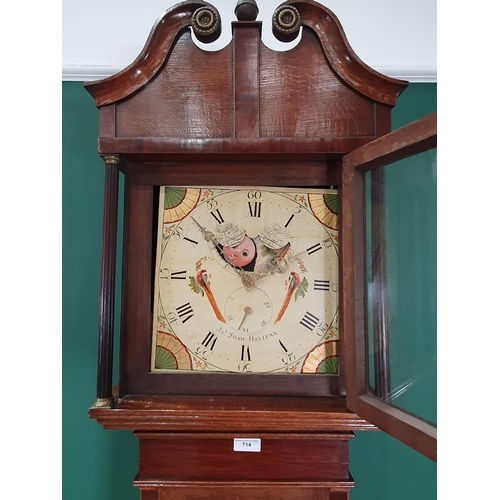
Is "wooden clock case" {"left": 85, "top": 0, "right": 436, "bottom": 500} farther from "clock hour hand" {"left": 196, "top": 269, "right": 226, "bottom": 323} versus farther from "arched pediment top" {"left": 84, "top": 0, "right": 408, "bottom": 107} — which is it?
"clock hour hand" {"left": 196, "top": 269, "right": 226, "bottom": 323}

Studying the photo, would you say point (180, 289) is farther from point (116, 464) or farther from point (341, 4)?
point (341, 4)

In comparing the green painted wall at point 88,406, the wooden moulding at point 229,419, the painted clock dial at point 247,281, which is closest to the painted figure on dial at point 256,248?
the painted clock dial at point 247,281

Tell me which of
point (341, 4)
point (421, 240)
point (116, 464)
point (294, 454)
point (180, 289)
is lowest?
point (116, 464)

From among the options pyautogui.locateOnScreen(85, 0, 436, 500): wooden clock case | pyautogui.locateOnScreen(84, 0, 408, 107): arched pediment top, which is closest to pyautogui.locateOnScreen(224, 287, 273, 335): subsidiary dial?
pyautogui.locateOnScreen(85, 0, 436, 500): wooden clock case

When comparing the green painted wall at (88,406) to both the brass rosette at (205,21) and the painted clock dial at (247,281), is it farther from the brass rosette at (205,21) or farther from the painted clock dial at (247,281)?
the brass rosette at (205,21)

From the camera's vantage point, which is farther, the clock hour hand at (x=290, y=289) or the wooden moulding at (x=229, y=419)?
the clock hour hand at (x=290, y=289)

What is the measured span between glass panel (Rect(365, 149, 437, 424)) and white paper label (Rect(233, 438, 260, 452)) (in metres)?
0.28

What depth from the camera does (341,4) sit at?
54.2 inches

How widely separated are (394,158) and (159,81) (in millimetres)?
534

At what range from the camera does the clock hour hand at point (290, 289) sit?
3.31 feet

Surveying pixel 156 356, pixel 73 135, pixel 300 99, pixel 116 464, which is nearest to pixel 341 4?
pixel 300 99

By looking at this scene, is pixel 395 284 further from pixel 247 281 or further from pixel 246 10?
pixel 246 10

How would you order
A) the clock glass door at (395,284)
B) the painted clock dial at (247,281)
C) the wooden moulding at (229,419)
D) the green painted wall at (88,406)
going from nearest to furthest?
the clock glass door at (395,284)
the wooden moulding at (229,419)
the painted clock dial at (247,281)
the green painted wall at (88,406)

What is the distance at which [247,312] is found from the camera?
1008mm
